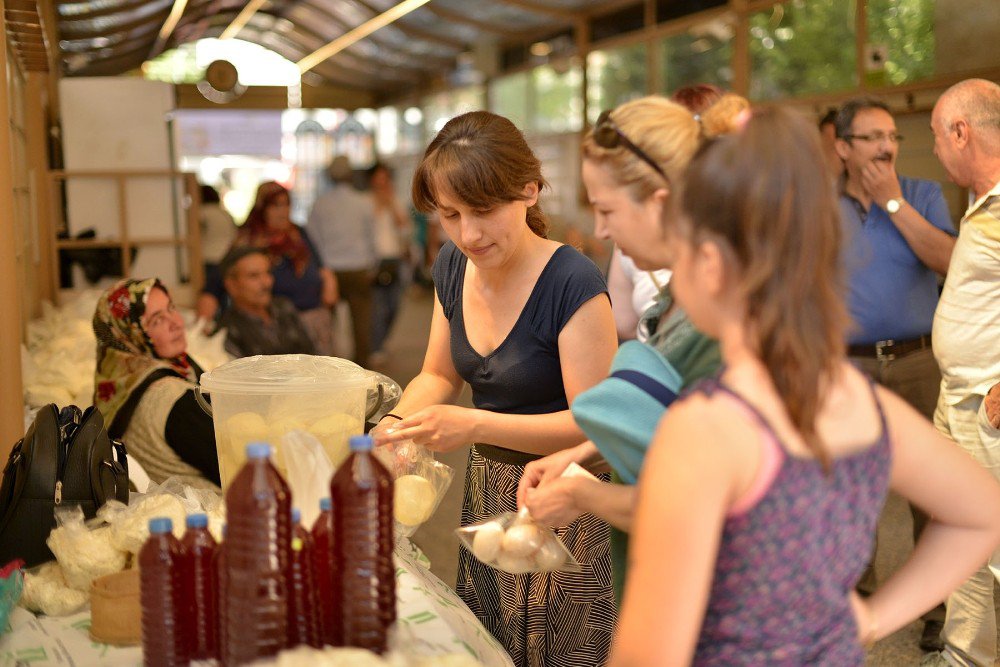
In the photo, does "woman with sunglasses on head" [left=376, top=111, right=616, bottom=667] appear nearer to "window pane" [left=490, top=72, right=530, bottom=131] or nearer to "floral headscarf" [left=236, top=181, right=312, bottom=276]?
"floral headscarf" [left=236, top=181, right=312, bottom=276]

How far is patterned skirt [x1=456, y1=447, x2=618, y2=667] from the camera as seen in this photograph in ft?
7.01

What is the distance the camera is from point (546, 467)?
5.61 ft

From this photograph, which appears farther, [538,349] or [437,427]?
[538,349]

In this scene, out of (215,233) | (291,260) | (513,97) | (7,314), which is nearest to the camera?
(7,314)

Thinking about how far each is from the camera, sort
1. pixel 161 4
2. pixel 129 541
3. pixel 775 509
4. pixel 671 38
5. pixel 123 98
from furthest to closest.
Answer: pixel 161 4
pixel 671 38
pixel 123 98
pixel 129 541
pixel 775 509

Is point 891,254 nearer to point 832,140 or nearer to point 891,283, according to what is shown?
point 891,283

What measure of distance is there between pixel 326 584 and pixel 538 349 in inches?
34.6

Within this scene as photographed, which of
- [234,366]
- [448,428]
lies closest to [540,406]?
[448,428]

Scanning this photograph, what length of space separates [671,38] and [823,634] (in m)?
8.64

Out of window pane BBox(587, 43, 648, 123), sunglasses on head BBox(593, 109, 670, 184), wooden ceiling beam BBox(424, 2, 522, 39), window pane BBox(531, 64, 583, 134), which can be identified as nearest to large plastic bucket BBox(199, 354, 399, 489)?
sunglasses on head BBox(593, 109, 670, 184)

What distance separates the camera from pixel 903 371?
3.67 m

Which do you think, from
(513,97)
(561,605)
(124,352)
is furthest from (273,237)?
(513,97)

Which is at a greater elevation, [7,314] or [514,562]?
A: [7,314]

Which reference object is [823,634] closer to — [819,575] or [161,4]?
[819,575]
